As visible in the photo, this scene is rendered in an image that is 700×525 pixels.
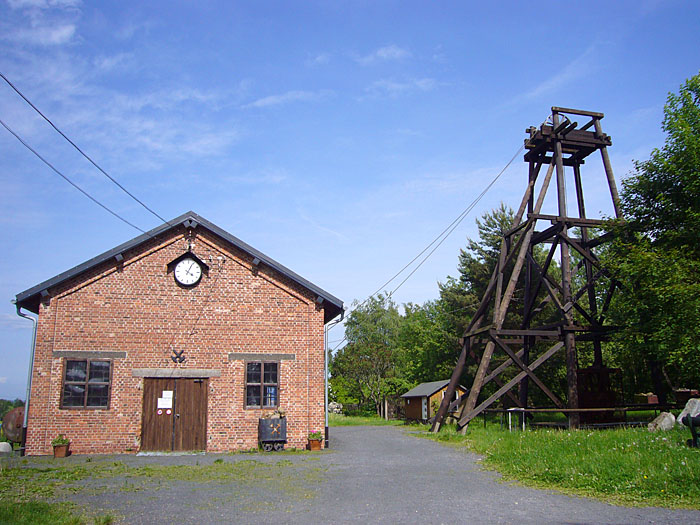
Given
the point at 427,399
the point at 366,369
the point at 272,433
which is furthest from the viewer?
the point at 366,369

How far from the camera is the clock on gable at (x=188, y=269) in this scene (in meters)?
18.4

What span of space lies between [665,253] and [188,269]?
14.7m

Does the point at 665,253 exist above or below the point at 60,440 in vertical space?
above

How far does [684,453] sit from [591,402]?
388 inches

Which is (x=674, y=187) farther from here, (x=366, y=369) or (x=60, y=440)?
(x=366, y=369)

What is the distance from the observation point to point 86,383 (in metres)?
17.3

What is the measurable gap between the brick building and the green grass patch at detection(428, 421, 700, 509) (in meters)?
6.89

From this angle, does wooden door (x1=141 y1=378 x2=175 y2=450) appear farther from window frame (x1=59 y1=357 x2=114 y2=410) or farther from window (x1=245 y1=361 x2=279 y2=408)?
window (x1=245 y1=361 x2=279 y2=408)

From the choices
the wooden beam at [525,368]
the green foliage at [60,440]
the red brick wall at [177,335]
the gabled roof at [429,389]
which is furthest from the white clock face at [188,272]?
the gabled roof at [429,389]

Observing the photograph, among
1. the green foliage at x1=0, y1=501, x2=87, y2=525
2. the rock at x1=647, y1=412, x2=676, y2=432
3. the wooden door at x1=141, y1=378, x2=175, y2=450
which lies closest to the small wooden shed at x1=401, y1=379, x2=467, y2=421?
the rock at x1=647, y1=412, x2=676, y2=432

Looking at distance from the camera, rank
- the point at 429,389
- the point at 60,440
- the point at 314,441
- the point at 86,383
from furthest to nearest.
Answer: the point at 429,389, the point at 314,441, the point at 86,383, the point at 60,440

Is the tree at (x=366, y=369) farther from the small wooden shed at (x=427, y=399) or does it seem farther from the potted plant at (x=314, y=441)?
the potted plant at (x=314, y=441)

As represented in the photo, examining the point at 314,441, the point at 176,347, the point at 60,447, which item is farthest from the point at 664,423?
the point at 60,447

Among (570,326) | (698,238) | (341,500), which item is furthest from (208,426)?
(698,238)
